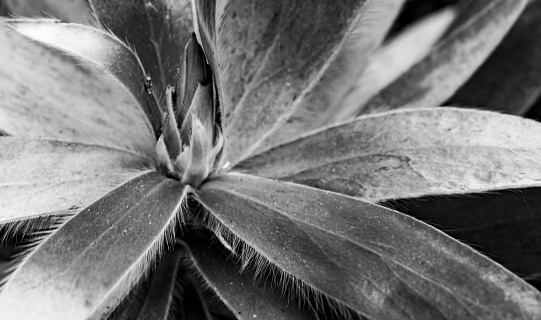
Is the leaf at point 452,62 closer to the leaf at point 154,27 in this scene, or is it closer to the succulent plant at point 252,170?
the succulent plant at point 252,170

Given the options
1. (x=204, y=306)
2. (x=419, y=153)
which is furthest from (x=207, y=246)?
(x=419, y=153)

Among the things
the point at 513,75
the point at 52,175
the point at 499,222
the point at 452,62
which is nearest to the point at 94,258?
the point at 52,175

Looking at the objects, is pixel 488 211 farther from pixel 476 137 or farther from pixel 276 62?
pixel 276 62

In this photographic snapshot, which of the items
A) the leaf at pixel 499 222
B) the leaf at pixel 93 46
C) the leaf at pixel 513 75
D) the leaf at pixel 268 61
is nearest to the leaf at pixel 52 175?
the leaf at pixel 93 46

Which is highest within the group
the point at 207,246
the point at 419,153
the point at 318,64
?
the point at 318,64

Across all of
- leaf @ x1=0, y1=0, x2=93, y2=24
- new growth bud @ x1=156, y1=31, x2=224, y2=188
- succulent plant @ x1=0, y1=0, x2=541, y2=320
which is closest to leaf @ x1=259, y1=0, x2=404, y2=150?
succulent plant @ x1=0, y1=0, x2=541, y2=320

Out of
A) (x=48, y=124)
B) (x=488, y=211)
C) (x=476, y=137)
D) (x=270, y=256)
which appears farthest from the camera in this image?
(x=488, y=211)
